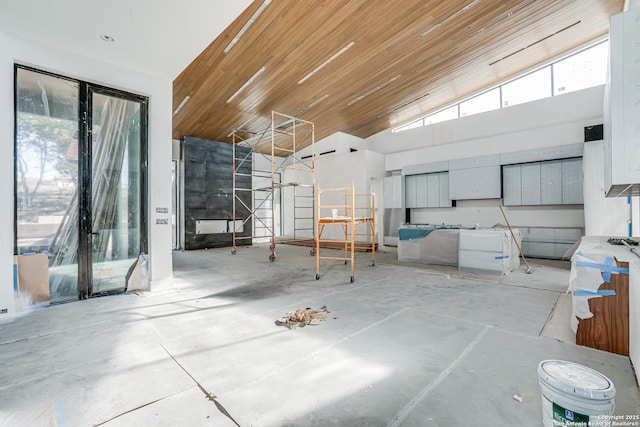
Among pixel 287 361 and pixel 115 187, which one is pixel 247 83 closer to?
pixel 115 187

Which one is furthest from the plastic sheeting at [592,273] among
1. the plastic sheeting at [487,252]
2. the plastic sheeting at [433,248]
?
the plastic sheeting at [433,248]

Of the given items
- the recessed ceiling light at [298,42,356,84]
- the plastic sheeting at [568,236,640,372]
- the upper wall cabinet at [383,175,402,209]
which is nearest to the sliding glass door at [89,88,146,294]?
the recessed ceiling light at [298,42,356,84]

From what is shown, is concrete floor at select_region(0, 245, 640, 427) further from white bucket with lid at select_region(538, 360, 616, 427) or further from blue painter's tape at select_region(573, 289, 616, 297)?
blue painter's tape at select_region(573, 289, 616, 297)

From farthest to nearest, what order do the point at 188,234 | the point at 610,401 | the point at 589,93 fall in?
the point at 188,234 → the point at 589,93 → the point at 610,401

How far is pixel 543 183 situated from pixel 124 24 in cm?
772

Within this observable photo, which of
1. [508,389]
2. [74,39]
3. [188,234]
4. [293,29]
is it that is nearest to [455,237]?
[508,389]

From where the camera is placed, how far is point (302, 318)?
2.52 metres

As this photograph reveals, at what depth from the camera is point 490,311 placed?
9.22 ft

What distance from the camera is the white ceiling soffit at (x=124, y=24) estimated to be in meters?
2.47

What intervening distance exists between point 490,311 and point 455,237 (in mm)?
2467

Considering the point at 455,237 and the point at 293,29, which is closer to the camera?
the point at 293,29

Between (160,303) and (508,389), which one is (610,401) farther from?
(160,303)

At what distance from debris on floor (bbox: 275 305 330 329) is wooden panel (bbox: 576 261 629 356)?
6.64ft

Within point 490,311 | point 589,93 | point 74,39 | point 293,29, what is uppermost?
point 293,29
